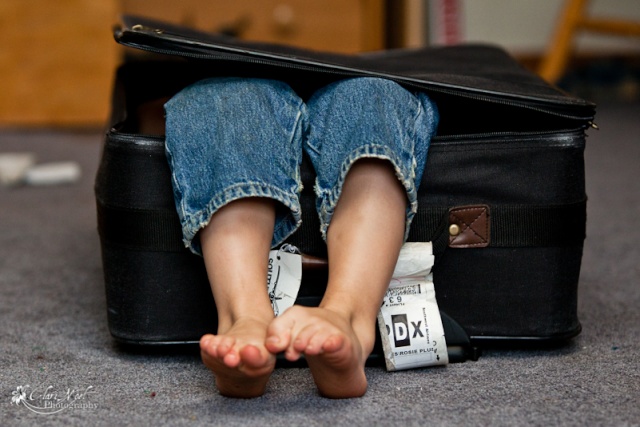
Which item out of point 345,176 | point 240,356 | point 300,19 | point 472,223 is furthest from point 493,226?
point 300,19

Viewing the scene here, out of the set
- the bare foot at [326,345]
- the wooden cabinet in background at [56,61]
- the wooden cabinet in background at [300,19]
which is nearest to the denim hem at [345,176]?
the bare foot at [326,345]

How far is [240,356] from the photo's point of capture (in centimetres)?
57

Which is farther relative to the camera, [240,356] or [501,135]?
[501,135]

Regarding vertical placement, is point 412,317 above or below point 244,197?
below

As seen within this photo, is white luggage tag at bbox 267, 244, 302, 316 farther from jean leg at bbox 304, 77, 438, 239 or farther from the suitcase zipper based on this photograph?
the suitcase zipper

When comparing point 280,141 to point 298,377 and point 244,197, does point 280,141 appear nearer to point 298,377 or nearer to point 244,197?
point 244,197

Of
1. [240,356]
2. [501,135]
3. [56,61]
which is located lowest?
[56,61]

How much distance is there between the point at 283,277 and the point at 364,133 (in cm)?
15

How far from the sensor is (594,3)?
259 centimetres

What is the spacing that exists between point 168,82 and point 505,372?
0.56 metres

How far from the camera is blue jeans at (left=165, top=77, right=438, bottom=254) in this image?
0.67m

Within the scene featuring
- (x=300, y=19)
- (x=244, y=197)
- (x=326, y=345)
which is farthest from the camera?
(x=300, y=19)

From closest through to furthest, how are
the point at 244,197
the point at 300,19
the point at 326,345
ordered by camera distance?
the point at 326,345 → the point at 244,197 → the point at 300,19

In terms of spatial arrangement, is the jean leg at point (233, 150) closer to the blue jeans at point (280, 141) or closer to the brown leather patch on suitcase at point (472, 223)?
the blue jeans at point (280, 141)
